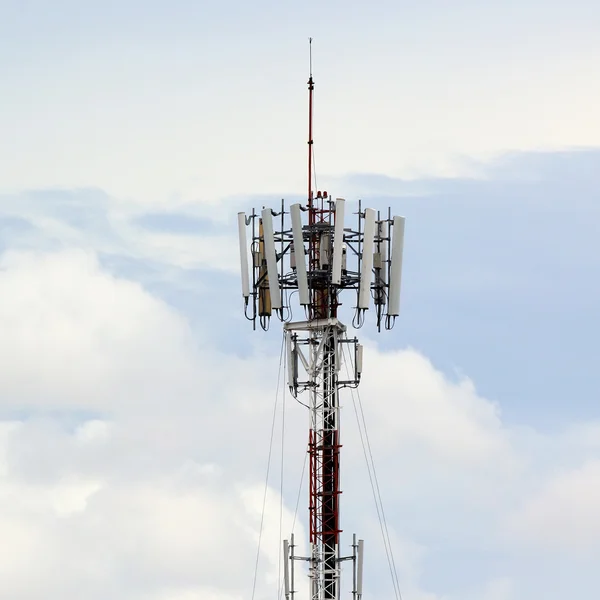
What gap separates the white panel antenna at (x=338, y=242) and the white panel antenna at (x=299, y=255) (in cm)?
185

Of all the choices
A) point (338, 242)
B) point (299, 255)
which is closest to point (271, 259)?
point (299, 255)

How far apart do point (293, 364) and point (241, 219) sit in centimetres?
942

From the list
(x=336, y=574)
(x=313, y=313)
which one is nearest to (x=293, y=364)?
(x=313, y=313)

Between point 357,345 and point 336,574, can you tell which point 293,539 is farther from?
point 357,345

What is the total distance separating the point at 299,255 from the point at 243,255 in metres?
4.70

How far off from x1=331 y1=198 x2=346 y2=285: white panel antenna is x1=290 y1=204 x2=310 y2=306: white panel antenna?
1848mm

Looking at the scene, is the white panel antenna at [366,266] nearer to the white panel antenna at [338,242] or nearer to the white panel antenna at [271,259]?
the white panel antenna at [338,242]

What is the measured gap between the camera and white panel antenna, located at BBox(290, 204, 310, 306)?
144250mm

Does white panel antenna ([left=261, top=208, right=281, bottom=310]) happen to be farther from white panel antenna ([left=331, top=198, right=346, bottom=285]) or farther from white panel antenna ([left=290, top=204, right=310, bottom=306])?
white panel antenna ([left=331, top=198, right=346, bottom=285])

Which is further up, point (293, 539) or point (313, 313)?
point (313, 313)

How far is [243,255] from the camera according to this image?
147750 mm

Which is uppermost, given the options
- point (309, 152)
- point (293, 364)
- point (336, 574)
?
point (309, 152)

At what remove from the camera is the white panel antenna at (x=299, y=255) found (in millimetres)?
144250

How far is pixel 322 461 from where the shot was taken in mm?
145875
